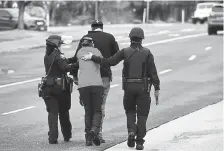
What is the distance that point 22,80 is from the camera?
2328cm

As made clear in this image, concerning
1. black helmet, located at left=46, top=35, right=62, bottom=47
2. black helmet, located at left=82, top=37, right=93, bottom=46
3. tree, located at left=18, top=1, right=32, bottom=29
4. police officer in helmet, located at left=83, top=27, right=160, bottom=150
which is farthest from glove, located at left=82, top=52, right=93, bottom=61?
tree, located at left=18, top=1, right=32, bottom=29

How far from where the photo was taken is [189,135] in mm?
13594

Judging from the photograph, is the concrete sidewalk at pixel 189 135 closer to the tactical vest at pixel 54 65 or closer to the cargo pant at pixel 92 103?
the cargo pant at pixel 92 103

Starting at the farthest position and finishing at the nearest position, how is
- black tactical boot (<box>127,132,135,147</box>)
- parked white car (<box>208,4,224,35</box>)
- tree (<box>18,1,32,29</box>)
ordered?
parked white car (<box>208,4,224,35</box>) → tree (<box>18,1,32,29</box>) → black tactical boot (<box>127,132,135,147</box>)

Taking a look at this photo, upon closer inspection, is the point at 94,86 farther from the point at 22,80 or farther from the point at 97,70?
the point at 22,80

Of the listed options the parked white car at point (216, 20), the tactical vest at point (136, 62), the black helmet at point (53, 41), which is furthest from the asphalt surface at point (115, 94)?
the parked white car at point (216, 20)

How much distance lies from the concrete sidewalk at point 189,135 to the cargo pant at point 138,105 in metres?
0.34

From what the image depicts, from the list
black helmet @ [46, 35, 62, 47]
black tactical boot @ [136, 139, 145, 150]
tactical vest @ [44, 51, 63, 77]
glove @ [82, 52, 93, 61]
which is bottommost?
black tactical boot @ [136, 139, 145, 150]

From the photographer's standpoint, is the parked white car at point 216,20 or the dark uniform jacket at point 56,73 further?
the parked white car at point 216,20

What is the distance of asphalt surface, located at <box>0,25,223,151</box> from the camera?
1333cm

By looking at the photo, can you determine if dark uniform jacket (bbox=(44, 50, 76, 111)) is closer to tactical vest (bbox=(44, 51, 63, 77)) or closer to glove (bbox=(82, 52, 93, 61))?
tactical vest (bbox=(44, 51, 63, 77))

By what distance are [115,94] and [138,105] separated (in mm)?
8732

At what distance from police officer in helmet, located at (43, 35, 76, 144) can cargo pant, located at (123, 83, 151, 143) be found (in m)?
1.04

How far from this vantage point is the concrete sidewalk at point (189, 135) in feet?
40.0
